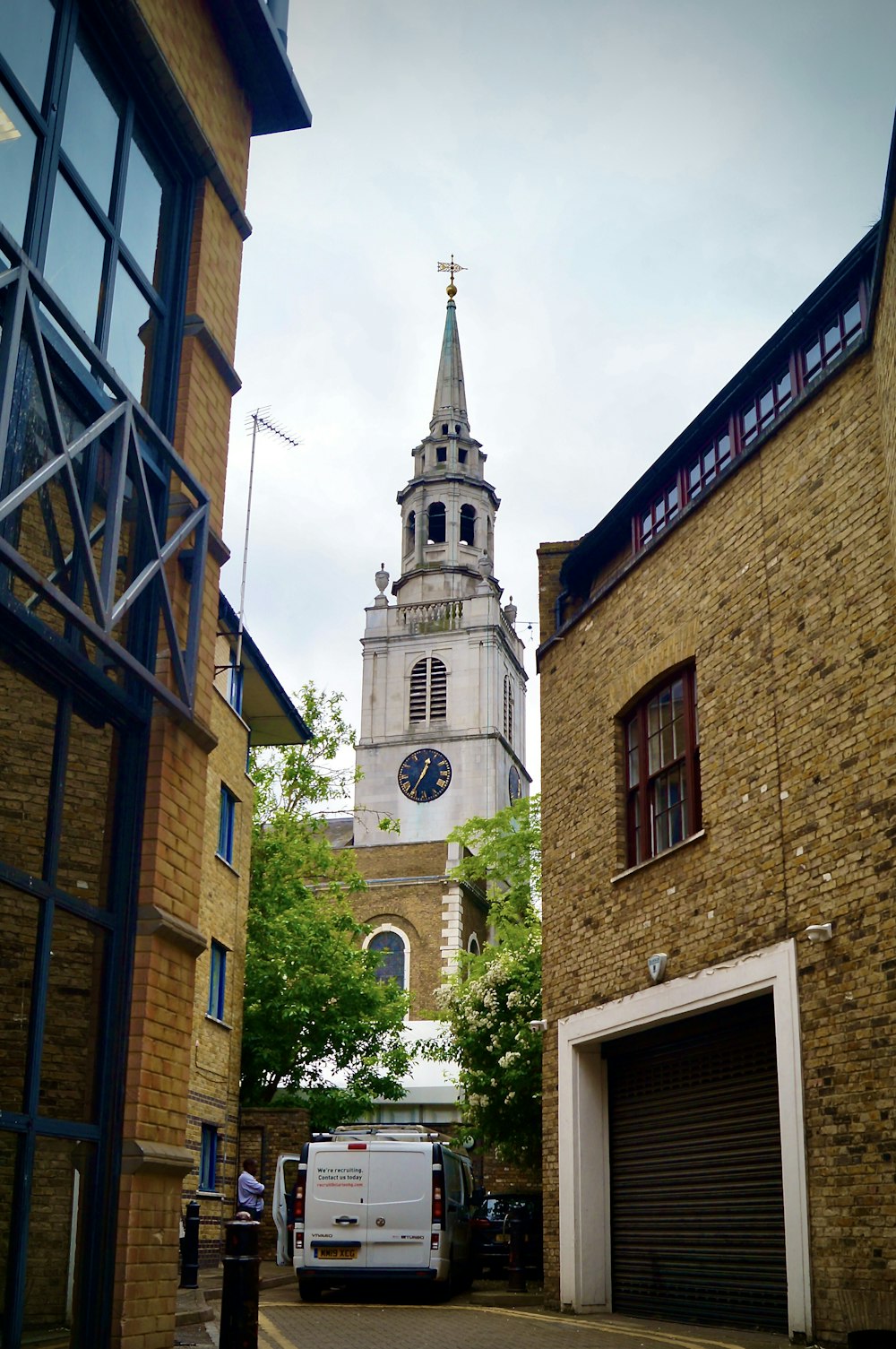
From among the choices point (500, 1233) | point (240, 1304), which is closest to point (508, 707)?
point (500, 1233)

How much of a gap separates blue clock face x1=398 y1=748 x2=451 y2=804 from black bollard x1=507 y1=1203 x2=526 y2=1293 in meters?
50.3

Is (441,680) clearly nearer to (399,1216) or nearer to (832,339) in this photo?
(399,1216)

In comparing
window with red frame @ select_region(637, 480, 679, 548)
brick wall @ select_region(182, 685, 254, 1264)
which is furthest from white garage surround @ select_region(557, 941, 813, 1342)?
brick wall @ select_region(182, 685, 254, 1264)

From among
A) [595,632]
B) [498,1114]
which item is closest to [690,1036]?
[595,632]

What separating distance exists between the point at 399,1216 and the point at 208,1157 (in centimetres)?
732

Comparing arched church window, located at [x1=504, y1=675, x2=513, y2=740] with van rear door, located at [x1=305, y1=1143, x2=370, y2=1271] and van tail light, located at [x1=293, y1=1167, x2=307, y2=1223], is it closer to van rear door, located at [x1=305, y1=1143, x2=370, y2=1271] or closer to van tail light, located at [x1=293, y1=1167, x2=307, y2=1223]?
van tail light, located at [x1=293, y1=1167, x2=307, y2=1223]

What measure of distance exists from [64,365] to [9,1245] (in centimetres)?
421

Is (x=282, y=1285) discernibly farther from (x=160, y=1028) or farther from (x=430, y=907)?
(x=430, y=907)

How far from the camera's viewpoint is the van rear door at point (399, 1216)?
1567 cm

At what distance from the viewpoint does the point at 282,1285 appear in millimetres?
18984

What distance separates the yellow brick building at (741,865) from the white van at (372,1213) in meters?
1.47

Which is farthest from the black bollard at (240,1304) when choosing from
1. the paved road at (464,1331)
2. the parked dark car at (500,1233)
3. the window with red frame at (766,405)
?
the parked dark car at (500,1233)

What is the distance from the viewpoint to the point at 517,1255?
17.9 m

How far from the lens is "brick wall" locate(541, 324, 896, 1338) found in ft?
34.5
